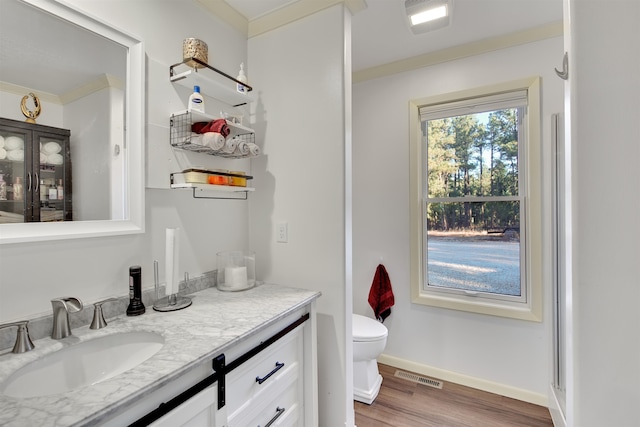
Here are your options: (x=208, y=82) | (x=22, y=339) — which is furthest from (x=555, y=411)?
(x=208, y=82)

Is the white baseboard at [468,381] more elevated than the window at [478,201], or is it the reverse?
the window at [478,201]

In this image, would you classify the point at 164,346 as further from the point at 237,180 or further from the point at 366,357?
the point at 366,357

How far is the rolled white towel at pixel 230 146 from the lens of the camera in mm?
1408

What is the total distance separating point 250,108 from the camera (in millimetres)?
1800

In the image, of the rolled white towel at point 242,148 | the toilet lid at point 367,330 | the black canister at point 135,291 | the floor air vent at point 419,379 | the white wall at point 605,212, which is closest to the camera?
the white wall at point 605,212

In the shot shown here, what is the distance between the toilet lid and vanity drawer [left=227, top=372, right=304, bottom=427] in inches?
25.5

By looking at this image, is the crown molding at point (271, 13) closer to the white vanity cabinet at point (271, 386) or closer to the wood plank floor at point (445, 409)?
the white vanity cabinet at point (271, 386)

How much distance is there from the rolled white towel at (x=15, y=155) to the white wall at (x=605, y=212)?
5.48ft

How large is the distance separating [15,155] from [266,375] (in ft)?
3.71

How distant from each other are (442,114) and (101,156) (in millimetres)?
2243

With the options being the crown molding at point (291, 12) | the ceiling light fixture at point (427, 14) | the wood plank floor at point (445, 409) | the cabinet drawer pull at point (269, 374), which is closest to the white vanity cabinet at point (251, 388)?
the cabinet drawer pull at point (269, 374)

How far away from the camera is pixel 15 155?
0.91 metres

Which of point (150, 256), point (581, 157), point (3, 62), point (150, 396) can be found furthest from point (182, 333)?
point (581, 157)

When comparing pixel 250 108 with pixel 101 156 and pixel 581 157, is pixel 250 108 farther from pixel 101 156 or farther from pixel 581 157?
pixel 581 157
